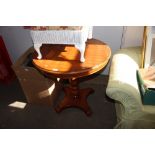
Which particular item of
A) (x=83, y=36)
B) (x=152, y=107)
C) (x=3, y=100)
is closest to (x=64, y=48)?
(x=83, y=36)

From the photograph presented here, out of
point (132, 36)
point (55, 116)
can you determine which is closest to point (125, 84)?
point (132, 36)

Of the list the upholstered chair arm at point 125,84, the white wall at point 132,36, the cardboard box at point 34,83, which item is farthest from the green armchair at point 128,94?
the cardboard box at point 34,83

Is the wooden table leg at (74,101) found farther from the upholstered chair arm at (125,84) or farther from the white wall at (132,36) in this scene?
the white wall at (132,36)

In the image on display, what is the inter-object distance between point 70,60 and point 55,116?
710mm

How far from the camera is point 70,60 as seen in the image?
1454 millimetres

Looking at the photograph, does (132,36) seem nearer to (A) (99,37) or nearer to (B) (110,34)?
(B) (110,34)

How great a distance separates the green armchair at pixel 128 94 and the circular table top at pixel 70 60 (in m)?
0.13

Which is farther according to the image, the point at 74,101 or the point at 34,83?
the point at 74,101

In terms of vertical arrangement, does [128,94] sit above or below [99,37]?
below

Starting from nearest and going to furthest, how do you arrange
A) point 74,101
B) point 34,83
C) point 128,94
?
point 128,94 < point 34,83 < point 74,101

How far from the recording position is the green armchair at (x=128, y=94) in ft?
4.32

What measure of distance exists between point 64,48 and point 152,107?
2.80 ft

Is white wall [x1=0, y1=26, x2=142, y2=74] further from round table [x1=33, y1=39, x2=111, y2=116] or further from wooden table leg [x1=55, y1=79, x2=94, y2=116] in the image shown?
wooden table leg [x1=55, y1=79, x2=94, y2=116]

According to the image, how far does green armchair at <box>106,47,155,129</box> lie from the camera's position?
51.9 inches
